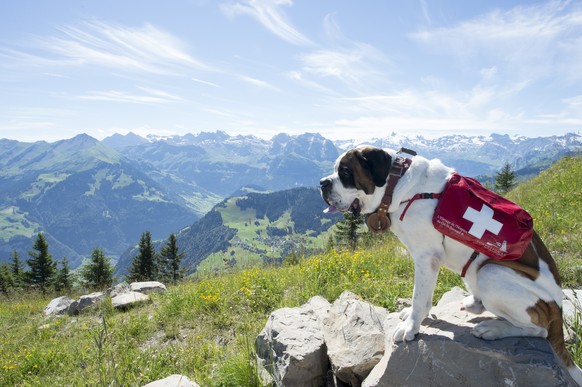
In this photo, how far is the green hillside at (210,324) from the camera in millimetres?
5586

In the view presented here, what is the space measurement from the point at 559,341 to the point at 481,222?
1434 mm

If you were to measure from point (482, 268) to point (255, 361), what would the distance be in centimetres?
295

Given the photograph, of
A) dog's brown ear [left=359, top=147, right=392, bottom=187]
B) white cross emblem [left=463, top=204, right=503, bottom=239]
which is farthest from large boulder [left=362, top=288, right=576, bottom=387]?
dog's brown ear [left=359, top=147, right=392, bottom=187]

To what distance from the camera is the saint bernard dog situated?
3320 millimetres

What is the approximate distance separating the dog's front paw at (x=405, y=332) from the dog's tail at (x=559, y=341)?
4.27 ft

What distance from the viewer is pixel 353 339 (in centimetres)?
425

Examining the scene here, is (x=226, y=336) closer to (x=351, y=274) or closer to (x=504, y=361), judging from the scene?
(x=351, y=274)

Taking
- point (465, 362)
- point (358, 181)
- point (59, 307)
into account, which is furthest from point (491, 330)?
point (59, 307)

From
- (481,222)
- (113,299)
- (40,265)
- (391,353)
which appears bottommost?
(40,265)

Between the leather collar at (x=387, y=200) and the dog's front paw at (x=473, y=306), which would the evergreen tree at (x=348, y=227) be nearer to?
the dog's front paw at (x=473, y=306)

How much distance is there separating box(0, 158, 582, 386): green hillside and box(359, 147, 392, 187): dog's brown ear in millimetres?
2807

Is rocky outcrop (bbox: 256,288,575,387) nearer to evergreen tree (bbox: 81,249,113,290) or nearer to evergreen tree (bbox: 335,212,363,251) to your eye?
evergreen tree (bbox: 335,212,363,251)

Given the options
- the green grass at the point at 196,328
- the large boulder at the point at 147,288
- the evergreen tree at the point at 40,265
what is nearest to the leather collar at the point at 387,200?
the green grass at the point at 196,328

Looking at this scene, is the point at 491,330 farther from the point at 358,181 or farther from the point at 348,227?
the point at 348,227
